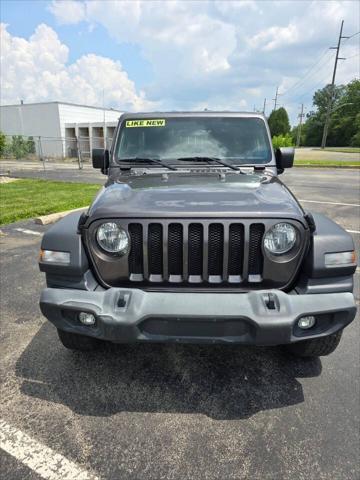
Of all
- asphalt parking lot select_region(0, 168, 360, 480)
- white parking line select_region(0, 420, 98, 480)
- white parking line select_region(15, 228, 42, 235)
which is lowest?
white parking line select_region(15, 228, 42, 235)

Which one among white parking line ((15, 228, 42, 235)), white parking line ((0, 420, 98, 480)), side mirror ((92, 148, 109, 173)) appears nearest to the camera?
white parking line ((0, 420, 98, 480))

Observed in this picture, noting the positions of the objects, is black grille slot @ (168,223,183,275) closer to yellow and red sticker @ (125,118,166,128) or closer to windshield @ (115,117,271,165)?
windshield @ (115,117,271,165)

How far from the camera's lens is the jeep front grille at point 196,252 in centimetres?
209

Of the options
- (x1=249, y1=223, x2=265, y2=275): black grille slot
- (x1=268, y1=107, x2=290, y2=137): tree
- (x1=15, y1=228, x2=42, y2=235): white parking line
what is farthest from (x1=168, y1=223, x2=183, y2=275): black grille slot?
(x1=268, y1=107, x2=290, y2=137): tree

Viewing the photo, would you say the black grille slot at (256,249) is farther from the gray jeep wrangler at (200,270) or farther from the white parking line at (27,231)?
the white parking line at (27,231)

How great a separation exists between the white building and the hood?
3159 centimetres

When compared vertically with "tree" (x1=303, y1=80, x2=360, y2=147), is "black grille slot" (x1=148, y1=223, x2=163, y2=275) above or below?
below

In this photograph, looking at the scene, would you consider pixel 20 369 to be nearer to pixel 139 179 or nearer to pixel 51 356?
pixel 51 356

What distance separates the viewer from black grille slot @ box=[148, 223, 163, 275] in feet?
6.95

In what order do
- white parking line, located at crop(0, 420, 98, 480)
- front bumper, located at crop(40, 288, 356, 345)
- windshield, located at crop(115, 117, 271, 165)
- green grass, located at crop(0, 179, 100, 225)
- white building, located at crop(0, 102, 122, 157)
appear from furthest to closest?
white building, located at crop(0, 102, 122, 157) → green grass, located at crop(0, 179, 100, 225) → windshield, located at crop(115, 117, 271, 165) → front bumper, located at crop(40, 288, 356, 345) → white parking line, located at crop(0, 420, 98, 480)

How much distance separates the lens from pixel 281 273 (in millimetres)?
2145

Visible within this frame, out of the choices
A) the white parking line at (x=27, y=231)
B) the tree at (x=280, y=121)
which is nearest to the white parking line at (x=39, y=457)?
the white parking line at (x=27, y=231)

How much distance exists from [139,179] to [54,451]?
2051mm

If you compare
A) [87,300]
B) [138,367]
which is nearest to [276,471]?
[138,367]
